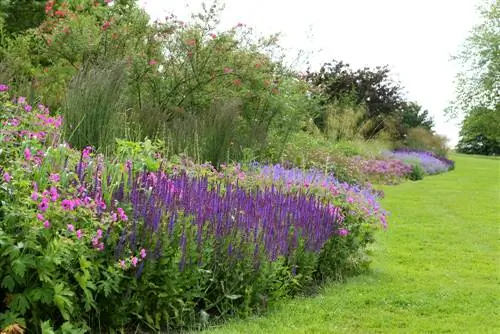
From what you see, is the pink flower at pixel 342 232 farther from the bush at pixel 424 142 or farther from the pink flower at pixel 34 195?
the bush at pixel 424 142

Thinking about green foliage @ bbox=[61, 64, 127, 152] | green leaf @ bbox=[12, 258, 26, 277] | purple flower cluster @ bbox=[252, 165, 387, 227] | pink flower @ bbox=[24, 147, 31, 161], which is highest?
green foliage @ bbox=[61, 64, 127, 152]

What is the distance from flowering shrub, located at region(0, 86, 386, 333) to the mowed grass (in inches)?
11.4

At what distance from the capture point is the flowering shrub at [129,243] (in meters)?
3.22

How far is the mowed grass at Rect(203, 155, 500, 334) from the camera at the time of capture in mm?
4625

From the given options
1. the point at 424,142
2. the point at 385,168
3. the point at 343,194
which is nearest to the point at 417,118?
the point at 424,142

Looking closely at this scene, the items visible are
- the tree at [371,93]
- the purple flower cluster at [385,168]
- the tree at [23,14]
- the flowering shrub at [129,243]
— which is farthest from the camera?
the tree at [371,93]

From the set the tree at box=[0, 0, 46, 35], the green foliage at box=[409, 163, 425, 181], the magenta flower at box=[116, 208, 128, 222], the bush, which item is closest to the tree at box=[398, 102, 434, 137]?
the bush

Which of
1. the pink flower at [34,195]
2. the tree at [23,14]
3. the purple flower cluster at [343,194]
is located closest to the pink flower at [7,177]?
the pink flower at [34,195]

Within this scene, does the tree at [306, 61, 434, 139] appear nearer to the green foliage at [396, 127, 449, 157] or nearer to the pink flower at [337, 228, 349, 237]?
the green foliage at [396, 127, 449, 157]

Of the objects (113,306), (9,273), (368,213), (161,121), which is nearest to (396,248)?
(368,213)

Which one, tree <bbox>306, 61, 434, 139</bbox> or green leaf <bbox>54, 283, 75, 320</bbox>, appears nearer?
green leaf <bbox>54, 283, 75, 320</bbox>

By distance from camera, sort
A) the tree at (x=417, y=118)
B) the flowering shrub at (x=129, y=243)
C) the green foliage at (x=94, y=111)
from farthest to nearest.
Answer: the tree at (x=417, y=118) → the green foliage at (x=94, y=111) → the flowering shrub at (x=129, y=243)

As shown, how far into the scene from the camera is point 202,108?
1174cm

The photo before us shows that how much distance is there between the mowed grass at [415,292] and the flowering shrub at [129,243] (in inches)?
11.4
